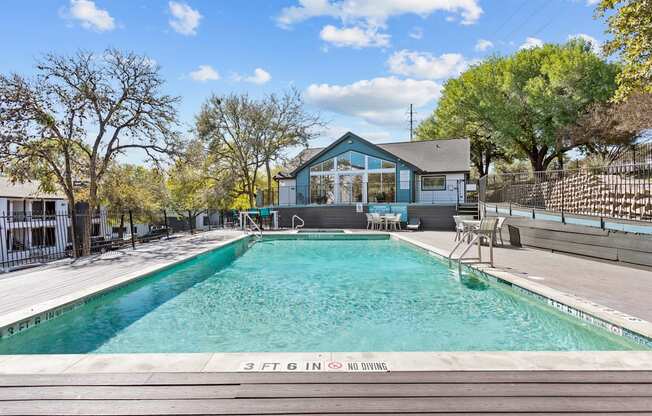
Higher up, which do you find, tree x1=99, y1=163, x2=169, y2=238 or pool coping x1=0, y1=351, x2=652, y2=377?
tree x1=99, y1=163, x2=169, y2=238

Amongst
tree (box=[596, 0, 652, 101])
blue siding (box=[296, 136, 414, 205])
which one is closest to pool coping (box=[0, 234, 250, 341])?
tree (box=[596, 0, 652, 101])

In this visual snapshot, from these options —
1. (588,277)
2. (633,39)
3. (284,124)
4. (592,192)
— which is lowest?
(588,277)

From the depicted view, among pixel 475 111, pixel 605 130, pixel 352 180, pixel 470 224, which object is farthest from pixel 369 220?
pixel 605 130

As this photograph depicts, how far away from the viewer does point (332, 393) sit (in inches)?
85.7

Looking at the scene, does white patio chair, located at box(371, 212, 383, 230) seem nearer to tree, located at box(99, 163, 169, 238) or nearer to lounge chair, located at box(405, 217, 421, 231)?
lounge chair, located at box(405, 217, 421, 231)

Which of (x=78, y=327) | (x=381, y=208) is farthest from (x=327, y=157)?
(x=78, y=327)

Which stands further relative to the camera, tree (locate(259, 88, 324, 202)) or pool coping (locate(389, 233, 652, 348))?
tree (locate(259, 88, 324, 202))

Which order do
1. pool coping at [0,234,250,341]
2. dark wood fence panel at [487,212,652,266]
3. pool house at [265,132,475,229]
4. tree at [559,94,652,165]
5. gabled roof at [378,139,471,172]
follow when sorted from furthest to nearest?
gabled roof at [378,139,471,172] < pool house at [265,132,475,229] < tree at [559,94,652,165] < dark wood fence panel at [487,212,652,266] < pool coping at [0,234,250,341]

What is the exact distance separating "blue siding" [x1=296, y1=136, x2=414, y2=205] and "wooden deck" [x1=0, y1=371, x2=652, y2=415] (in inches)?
657

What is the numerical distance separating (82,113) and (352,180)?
1296cm

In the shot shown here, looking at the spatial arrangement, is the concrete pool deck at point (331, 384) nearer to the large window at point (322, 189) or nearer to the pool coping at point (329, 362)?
the pool coping at point (329, 362)

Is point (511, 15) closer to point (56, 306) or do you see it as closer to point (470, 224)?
point (470, 224)

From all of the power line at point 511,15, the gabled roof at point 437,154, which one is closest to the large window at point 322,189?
the gabled roof at point 437,154

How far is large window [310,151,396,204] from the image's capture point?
63.0 ft
